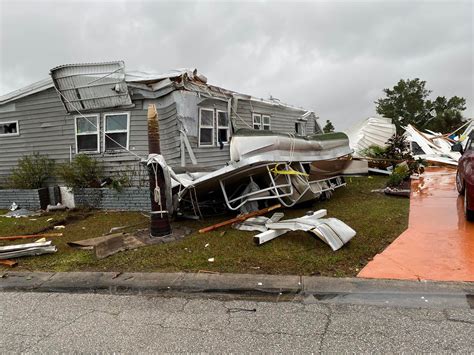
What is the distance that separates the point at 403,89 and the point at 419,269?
51060 millimetres

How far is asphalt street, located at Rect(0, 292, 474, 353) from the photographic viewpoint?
2.77m

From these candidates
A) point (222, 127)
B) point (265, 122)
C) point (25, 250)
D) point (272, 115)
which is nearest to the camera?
point (25, 250)

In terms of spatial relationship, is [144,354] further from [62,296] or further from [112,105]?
[112,105]

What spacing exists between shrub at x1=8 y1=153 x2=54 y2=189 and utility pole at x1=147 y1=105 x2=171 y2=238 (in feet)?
20.8

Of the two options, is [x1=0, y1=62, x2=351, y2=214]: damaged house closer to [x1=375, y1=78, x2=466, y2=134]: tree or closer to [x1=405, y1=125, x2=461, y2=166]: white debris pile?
[x1=405, y1=125, x2=461, y2=166]: white debris pile

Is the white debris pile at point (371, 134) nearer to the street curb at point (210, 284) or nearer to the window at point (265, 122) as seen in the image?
the window at point (265, 122)

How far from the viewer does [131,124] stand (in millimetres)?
9789

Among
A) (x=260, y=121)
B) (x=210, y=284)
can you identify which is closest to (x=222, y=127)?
(x=260, y=121)

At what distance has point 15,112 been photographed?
36.6 feet

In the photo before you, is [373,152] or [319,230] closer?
[319,230]

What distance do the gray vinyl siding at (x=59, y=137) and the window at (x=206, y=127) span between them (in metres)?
1.09

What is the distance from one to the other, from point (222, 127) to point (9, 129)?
22.9 feet

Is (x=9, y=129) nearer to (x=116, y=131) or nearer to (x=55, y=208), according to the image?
(x=55, y=208)

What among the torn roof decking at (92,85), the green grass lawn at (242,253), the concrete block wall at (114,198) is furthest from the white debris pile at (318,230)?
the torn roof decking at (92,85)
